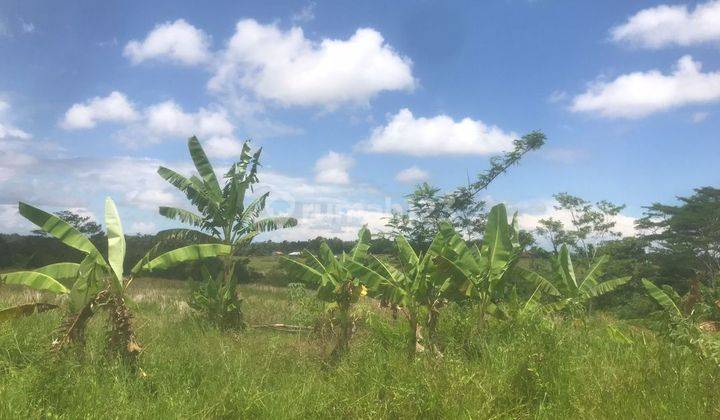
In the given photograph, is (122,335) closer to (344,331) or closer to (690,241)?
(344,331)

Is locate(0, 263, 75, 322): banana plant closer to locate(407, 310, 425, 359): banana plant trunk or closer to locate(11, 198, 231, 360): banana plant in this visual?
locate(11, 198, 231, 360): banana plant

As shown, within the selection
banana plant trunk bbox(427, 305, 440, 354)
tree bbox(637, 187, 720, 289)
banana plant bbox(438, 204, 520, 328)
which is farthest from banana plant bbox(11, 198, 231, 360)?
tree bbox(637, 187, 720, 289)

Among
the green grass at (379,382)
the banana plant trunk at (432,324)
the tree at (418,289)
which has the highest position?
the tree at (418,289)

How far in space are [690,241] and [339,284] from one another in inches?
953

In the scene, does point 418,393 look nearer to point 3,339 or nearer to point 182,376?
point 182,376

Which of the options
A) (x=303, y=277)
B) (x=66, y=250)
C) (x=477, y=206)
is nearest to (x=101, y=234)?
(x=66, y=250)

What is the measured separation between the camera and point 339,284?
28.0 ft

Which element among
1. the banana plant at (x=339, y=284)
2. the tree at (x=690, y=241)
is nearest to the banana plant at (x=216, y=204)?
the banana plant at (x=339, y=284)

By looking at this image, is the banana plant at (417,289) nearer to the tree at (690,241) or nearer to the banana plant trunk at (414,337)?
the banana plant trunk at (414,337)

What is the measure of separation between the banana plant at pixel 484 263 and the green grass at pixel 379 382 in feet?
2.92

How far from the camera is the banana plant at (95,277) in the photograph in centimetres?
628

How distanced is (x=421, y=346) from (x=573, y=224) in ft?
66.4

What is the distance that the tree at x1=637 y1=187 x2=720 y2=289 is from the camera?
2497 centimetres

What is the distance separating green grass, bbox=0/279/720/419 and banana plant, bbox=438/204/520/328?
889 mm
